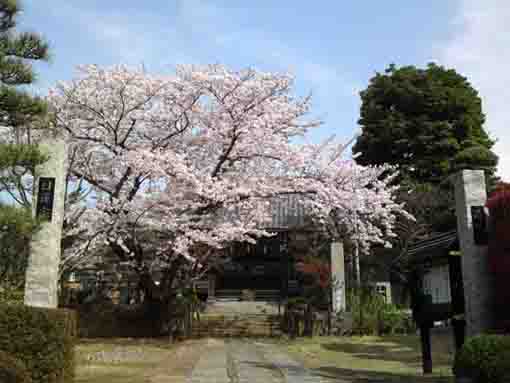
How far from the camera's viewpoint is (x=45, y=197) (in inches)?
309

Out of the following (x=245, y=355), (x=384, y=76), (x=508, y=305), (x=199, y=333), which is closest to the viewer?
(x=508, y=305)

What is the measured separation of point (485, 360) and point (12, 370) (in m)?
5.04

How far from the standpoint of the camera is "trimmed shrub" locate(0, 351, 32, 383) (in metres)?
5.51

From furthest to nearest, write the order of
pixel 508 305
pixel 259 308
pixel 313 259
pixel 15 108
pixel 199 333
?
pixel 259 308 → pixel 313 259 → pixel 199 333 → pixel 15 108 → pixel 508 305

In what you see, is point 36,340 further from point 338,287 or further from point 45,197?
point 338,287

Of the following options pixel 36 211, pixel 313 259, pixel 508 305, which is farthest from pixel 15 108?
pixel 313 259

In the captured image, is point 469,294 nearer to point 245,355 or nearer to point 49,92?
point 245,355

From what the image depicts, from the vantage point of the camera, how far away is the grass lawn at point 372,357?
7.88 metres

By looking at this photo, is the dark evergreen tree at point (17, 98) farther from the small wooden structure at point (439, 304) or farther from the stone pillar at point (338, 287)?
the stone pillar at point (338, 287)

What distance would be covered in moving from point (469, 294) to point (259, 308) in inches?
594

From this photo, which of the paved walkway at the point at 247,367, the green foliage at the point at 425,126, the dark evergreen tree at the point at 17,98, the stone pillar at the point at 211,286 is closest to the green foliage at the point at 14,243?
the dark evergreen tree at the point at 17,98

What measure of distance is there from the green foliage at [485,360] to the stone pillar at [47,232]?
5.62 meters

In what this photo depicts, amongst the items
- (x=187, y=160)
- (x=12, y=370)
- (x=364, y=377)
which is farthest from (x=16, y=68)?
(x=364, y=377)

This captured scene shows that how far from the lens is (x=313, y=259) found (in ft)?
58.3
